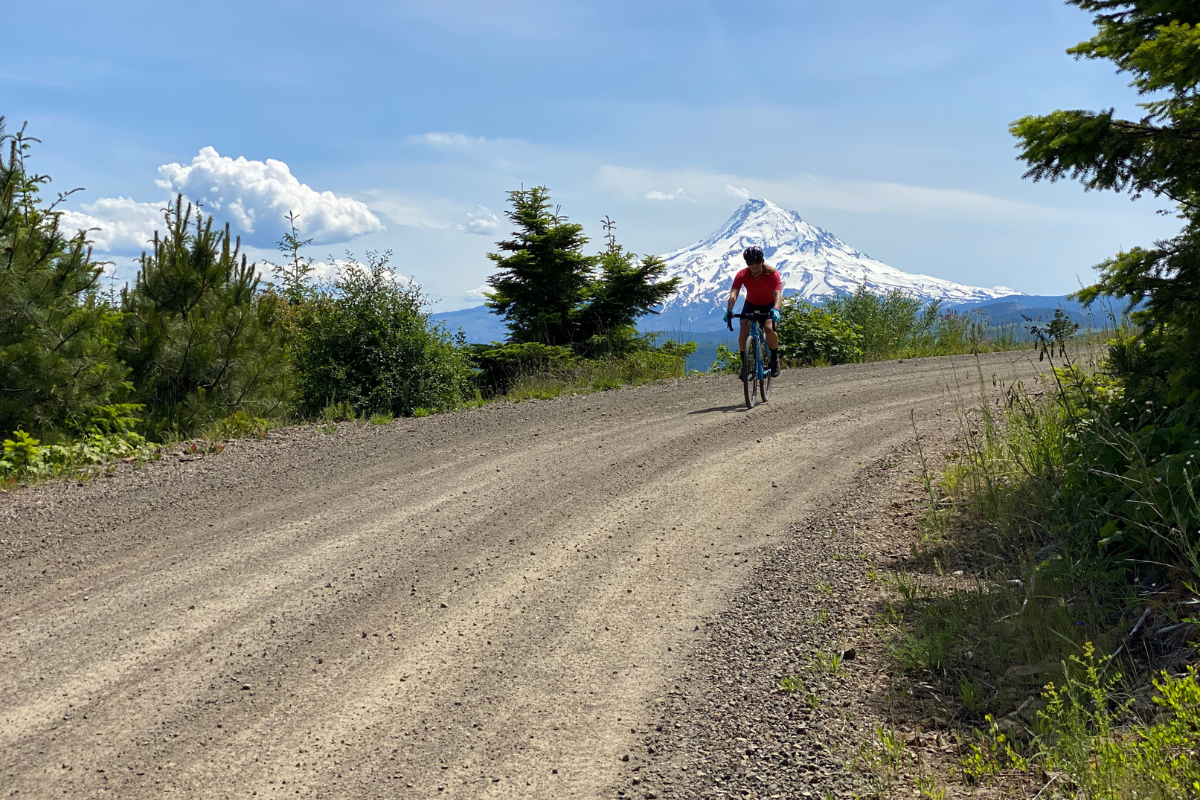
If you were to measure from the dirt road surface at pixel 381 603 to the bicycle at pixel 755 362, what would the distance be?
5.75ft

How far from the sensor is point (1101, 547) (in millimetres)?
4594

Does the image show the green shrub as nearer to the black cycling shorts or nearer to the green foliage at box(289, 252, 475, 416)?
the green foliage at box(289, 252, 475, 416)

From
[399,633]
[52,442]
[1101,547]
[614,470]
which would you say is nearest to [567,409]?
[614,470]

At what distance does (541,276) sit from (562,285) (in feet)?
2.16

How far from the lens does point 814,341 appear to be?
1800 centimetres

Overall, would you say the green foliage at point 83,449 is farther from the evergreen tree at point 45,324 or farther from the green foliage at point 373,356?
the green foliage at point 373,356

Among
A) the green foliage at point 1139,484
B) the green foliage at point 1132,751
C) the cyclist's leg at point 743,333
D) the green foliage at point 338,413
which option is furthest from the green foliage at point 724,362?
the green foliage at point 1132,751

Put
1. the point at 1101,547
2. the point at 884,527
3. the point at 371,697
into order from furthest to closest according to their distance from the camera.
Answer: the point at 884,527
the point at 1101,547
the point at 371,697

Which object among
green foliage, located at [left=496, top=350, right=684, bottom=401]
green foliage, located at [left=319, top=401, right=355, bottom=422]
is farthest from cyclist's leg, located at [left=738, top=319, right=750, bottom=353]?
green foliage, located at [left=319, top=401, right=355, bottom=422]

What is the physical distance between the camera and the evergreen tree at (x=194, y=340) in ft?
38.0

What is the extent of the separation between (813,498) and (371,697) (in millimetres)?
4315

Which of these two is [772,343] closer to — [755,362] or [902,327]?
[755,362]

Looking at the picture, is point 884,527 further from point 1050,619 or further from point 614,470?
point 614,470

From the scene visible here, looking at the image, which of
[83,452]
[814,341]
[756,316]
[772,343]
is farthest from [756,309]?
[83,452]
